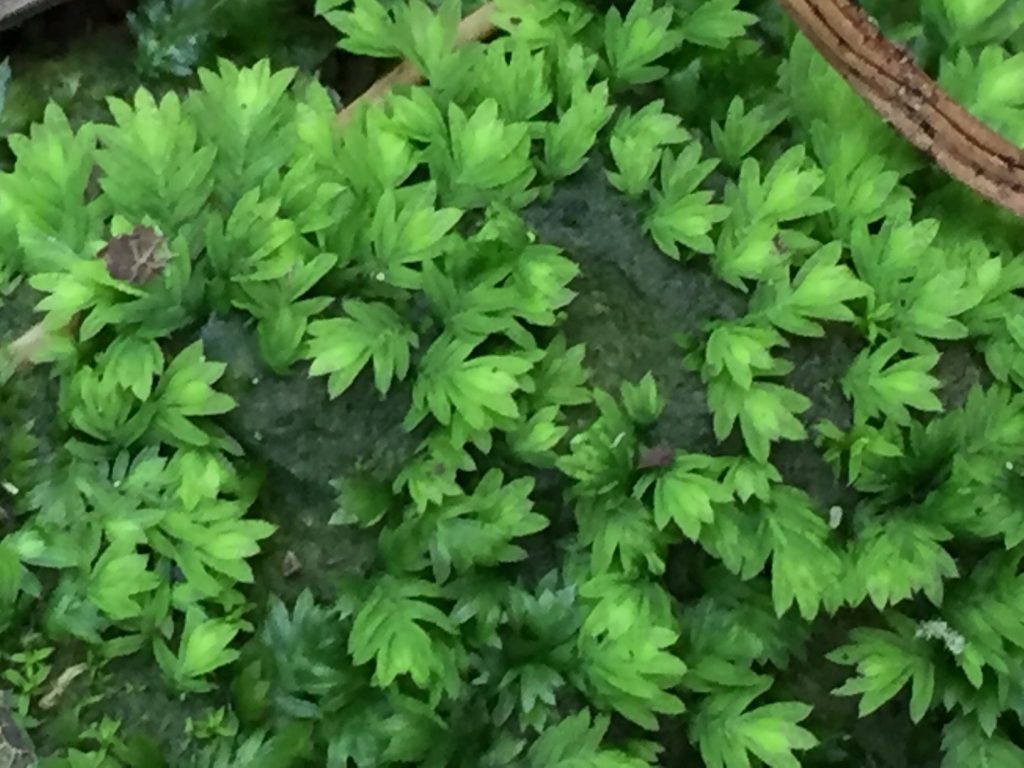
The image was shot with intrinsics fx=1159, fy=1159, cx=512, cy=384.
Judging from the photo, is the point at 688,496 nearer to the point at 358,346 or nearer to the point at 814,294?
the point at 814,294

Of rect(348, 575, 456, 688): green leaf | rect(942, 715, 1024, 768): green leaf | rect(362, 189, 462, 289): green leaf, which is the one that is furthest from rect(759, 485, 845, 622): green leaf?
rect(362, 189, 462, 289): green leaf

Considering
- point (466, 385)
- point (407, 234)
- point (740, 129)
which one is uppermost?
point (740, 129)

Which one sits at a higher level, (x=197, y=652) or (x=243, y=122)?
(x=243, y=122)

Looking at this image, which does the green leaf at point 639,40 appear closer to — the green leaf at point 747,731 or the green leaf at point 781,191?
the green leaf at point 781,191

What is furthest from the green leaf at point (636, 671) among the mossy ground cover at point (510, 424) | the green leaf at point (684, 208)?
the green leaf at point (684, 208)

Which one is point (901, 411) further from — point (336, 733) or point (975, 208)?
point (336, 733)

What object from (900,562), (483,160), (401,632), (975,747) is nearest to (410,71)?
(483,160)

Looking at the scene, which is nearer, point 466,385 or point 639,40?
point 466,385

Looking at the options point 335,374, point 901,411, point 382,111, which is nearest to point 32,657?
point 335,374
